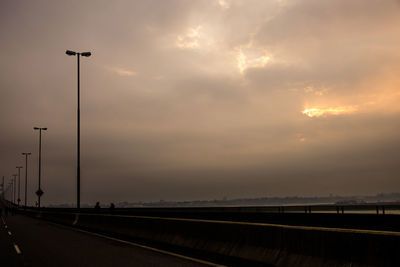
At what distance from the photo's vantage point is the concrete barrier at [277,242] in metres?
6.85

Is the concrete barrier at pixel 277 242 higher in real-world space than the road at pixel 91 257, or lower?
higher

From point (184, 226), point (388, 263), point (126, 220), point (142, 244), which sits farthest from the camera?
point (126, 220)

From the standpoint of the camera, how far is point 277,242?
9.22 meters

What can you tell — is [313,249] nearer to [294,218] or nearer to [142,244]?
[142,244]

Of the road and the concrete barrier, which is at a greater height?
the concrete barrier

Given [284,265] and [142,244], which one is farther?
[142,244]

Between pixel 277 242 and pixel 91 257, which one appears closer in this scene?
pixel 277 242

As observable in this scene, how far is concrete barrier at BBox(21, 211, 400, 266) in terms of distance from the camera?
22.5 ft

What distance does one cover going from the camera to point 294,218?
31875 mm

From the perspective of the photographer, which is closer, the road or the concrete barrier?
the concrete barrier

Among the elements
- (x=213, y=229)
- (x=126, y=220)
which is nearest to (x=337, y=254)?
(x=213, y=229)

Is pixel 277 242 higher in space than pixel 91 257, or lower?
higher

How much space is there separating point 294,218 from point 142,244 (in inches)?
758

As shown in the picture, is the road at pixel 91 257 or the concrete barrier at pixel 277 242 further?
the road at pixel 91 257
